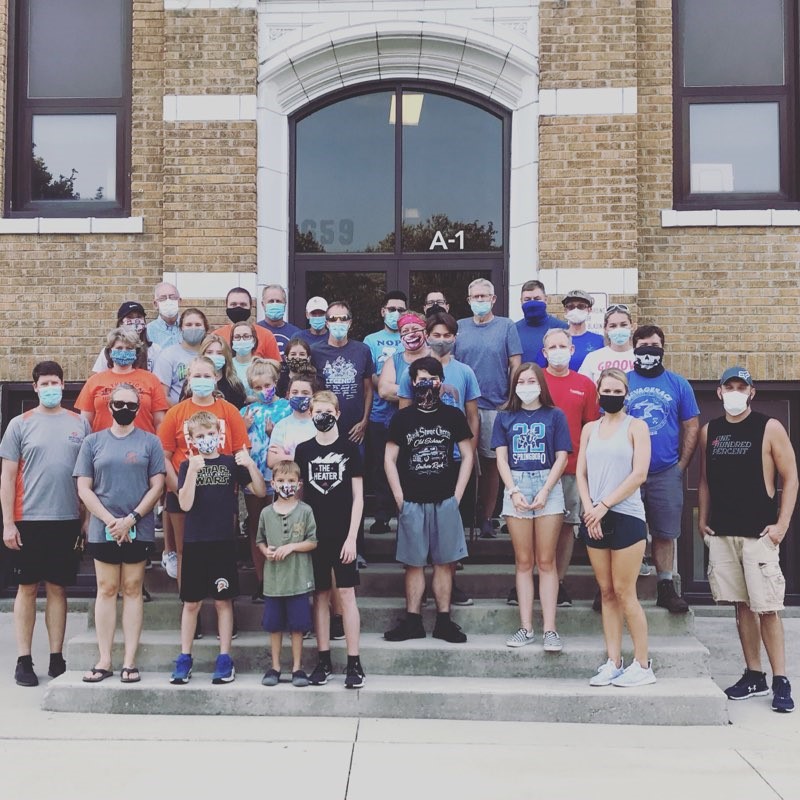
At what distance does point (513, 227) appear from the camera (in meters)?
9.58

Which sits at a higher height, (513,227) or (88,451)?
(513,227)

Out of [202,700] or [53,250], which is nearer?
[202,700]

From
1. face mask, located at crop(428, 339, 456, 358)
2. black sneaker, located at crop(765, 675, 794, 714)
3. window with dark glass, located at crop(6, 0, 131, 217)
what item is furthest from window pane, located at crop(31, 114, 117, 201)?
black sneaker, located at crop(765, 675, 794, 714)

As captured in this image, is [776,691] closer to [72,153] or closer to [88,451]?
[88,451]

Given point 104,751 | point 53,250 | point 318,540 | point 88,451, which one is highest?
point 53,250

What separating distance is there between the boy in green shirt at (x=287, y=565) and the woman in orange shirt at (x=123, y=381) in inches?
48.5

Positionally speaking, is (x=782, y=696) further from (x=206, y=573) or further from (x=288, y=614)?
(x=206, y=573)

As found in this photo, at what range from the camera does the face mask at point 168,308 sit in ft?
26.0

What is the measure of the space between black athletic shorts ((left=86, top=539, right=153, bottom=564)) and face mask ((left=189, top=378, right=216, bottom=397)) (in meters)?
1.09

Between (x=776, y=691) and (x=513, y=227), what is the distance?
16.7 ft

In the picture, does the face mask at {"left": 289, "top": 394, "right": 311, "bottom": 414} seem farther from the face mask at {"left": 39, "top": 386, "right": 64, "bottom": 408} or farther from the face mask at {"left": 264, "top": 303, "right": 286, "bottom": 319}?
the face mask at {"left": 39, "top": 386, "right": 64, "bottom": 408}

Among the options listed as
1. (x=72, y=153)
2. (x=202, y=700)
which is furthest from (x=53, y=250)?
(x=202, y=700)

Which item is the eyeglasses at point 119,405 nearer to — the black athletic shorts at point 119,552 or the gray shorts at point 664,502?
the black athletic shorts at point 119,552

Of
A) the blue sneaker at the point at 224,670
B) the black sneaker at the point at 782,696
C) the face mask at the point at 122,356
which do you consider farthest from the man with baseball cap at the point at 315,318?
the black sneaker at the point at 782,696
